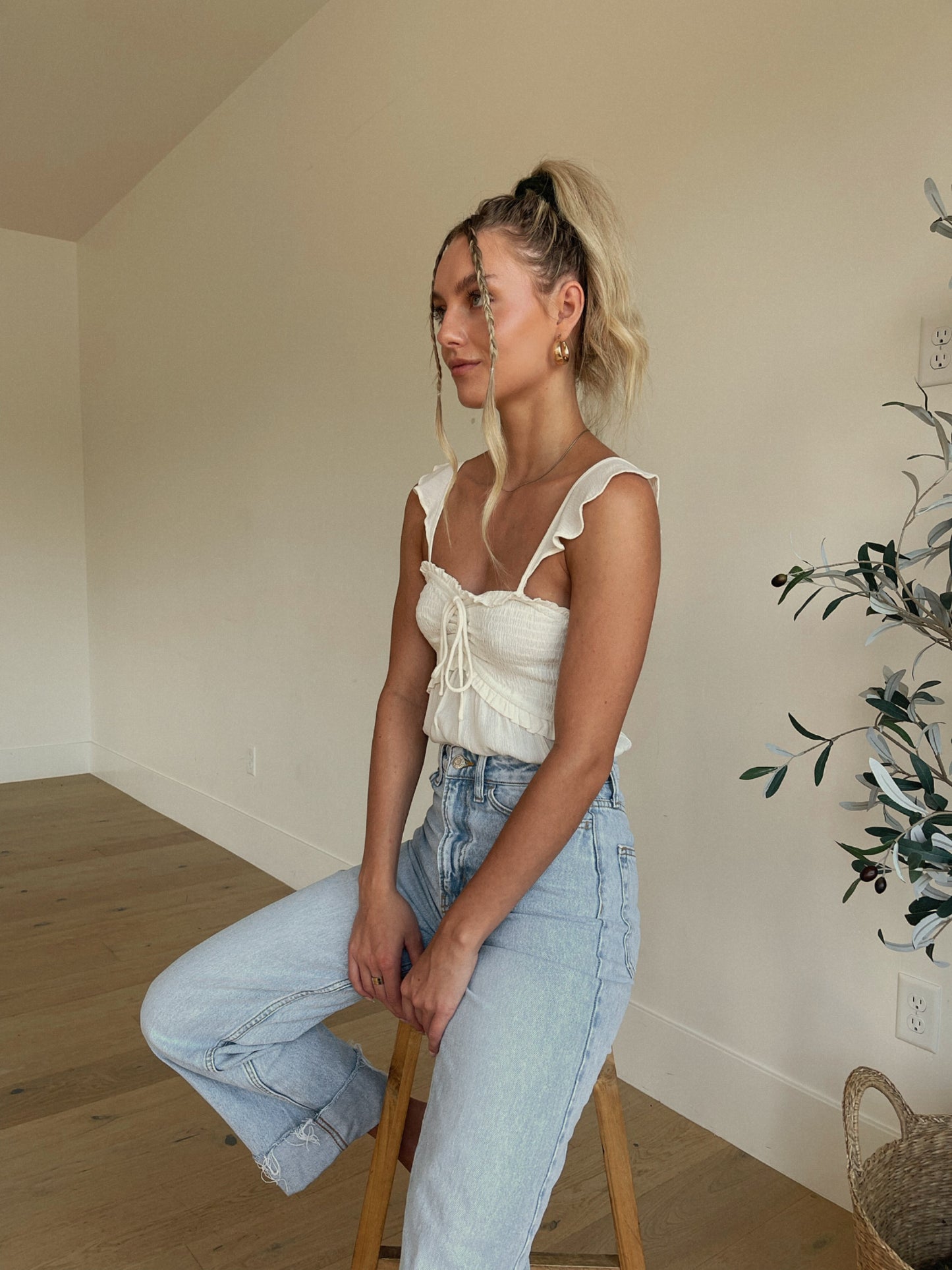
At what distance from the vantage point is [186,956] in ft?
4.10

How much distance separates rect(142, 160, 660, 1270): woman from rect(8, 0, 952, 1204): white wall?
0.52 m

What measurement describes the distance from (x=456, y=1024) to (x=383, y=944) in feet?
0.54

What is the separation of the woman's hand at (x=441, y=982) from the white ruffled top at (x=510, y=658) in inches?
9.1

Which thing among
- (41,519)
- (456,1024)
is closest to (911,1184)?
(456,1024)

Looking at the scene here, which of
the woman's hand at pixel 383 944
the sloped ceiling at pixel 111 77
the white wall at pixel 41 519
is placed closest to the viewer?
the woman's hand at pixel 383 944

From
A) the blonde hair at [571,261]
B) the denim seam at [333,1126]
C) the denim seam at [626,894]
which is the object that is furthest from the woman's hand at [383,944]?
the blonde hair at [571,261]

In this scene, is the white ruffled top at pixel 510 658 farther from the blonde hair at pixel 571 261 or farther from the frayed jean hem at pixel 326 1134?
the frayed jean hem at pixel 326 1134

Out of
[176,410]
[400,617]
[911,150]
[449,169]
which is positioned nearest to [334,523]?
[449,169]

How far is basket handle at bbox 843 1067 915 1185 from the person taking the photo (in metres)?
1.33

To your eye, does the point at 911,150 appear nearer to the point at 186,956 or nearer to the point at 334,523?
the point at 186,956

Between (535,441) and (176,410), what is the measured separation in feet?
9.92

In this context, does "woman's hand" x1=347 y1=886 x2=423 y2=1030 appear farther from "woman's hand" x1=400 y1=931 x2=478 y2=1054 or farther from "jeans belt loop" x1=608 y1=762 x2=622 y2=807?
"jeans belt loop" x1=608 y1=762 x2=622 y2=807

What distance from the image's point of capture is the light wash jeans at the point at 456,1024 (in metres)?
0.96

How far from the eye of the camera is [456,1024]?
3.47 ft
